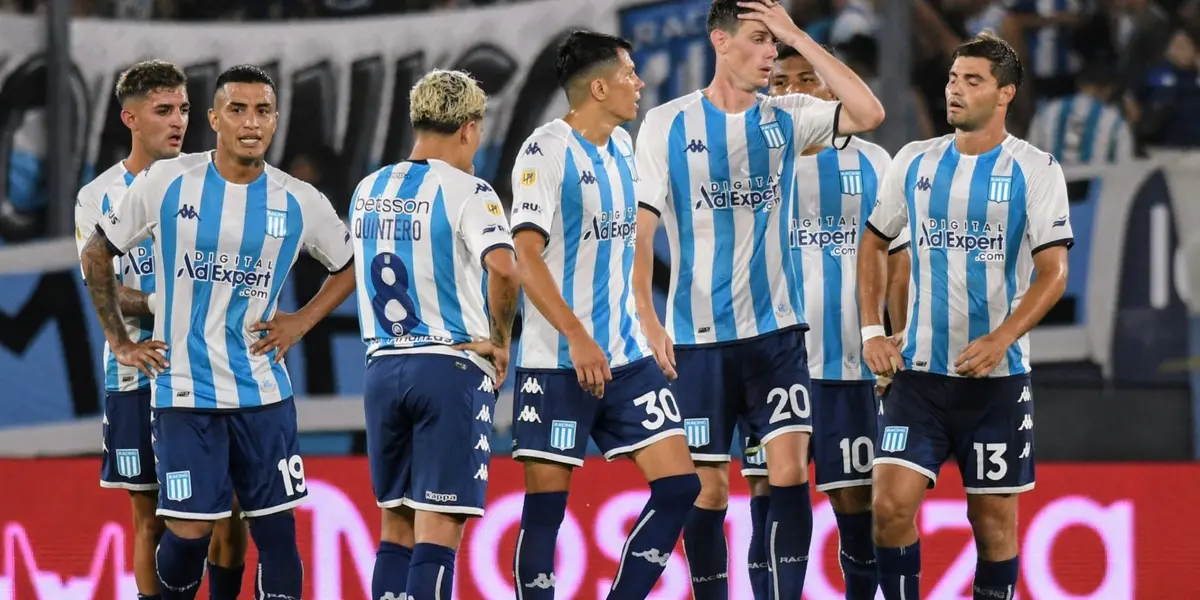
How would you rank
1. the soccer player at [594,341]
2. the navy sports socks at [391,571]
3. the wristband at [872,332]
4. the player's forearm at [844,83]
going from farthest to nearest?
1. the wristband at [872,332]
2. the player's forearm at [844,83]
3. the soccer player at [594,341]
4. the navy sports socks at [391,571]

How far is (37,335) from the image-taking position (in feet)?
30.7

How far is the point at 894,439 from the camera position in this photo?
18.3 ft

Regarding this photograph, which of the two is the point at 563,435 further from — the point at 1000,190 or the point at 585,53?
the point at 1000,190

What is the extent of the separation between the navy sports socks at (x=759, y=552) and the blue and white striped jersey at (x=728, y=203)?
91 centimetres

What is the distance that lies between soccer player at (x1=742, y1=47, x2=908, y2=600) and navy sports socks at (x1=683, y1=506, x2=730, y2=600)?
1.69 ft

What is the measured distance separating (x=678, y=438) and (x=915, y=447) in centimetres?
89

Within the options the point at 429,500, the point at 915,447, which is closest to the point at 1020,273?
the point at 915,447

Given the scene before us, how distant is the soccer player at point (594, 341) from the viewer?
5.14m

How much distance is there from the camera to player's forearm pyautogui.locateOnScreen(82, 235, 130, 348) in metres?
5.40

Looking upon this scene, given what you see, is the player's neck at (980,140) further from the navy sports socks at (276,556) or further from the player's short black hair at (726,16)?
the navy sports socks at (276,556)

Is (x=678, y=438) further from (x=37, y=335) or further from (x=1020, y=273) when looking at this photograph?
(x=37, y=335)

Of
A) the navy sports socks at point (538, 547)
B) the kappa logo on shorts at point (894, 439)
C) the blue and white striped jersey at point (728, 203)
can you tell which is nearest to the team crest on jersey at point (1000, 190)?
the blue and white striped jersey at point (728, 203)

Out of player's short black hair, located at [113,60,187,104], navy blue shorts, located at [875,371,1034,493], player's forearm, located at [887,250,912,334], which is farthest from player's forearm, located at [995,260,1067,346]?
player's short black hair, located at [113,60,187,104]

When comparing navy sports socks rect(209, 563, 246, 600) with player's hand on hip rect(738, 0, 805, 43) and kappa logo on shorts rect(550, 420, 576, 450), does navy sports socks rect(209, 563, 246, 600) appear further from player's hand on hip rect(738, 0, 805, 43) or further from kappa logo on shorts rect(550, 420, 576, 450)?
player's hand on hip rect(738, 0, 805, 43)
